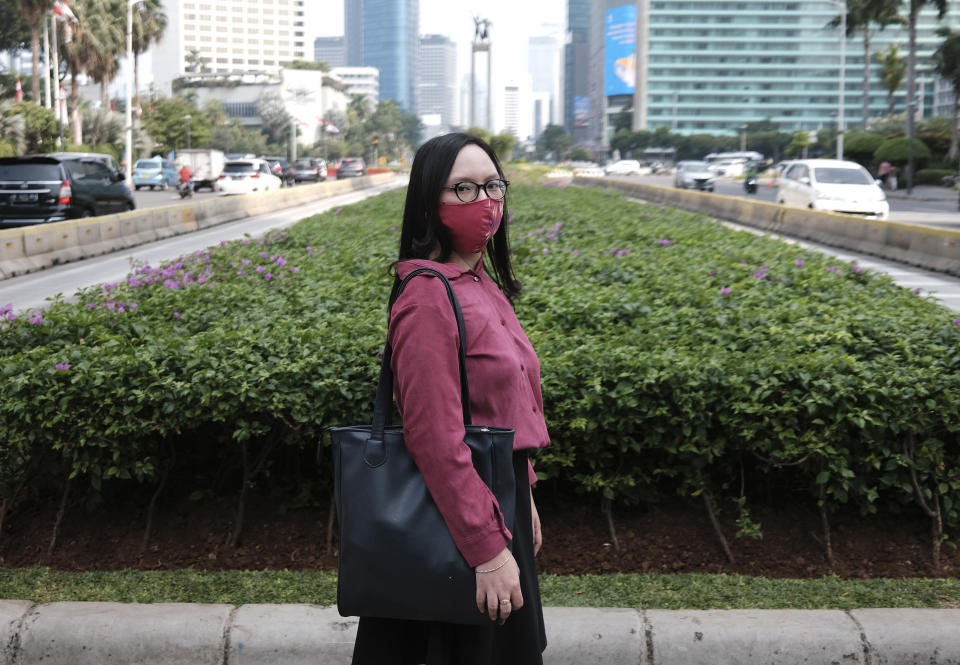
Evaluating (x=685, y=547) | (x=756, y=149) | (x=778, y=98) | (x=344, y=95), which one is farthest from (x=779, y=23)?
(x=685, y=547)

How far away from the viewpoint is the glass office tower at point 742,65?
6909 inches

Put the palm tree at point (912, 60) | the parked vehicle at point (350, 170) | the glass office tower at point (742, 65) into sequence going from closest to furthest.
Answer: the palm tree at point (912, 60) → the parked vehicle at point (350, 170) → the glass office tower at point (742, 65)

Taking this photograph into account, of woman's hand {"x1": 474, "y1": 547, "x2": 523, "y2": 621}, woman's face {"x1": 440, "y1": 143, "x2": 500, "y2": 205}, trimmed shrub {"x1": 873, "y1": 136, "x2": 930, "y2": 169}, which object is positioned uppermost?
trimmed shrub {"x1": 873, "y1": 136, "x2": 930, "y2": 169}

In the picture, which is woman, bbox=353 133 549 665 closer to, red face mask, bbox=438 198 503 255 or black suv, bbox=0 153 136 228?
red face mask, bbox=438 198 503 255

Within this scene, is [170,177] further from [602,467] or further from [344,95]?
[344,95]

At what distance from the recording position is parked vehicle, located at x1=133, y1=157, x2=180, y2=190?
49.8 metres

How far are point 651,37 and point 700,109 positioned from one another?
14379mm

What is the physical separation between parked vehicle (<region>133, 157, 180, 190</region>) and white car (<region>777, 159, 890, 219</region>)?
32241mm

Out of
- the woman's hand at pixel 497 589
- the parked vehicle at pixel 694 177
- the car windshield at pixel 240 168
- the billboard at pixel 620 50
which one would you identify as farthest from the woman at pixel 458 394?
the billboard at pixel 620 50

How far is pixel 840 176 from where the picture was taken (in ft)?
80.1

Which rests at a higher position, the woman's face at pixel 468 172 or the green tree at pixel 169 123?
the green tree at pixel 169 123

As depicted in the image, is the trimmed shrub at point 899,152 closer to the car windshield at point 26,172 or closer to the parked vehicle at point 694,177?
the parked vehicle at point 694,177

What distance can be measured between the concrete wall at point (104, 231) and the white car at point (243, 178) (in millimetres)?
6763

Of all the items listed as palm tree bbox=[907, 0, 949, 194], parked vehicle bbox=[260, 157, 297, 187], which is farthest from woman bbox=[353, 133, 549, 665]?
parked vehicle bbox=[260, 157, 297, 187]
